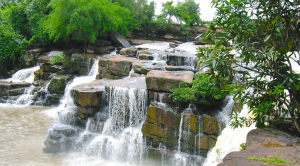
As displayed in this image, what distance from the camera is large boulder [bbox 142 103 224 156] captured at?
713 centimetres

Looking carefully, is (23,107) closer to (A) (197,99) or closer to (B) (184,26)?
(A) (197,99)

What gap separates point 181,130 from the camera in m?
7.46

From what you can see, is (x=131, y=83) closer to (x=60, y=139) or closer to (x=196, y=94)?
(x=196, y=94)

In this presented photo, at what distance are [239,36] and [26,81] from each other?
1454cm

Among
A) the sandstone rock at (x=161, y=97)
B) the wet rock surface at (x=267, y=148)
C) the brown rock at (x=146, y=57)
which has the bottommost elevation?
the wet rock surface at (x=267, y=148)

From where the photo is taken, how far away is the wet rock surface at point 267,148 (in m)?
3.46

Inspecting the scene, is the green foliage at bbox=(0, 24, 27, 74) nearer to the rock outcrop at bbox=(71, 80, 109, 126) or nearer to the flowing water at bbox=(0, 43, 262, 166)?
the flowing water at bbox=(0, 43, 262, 166)

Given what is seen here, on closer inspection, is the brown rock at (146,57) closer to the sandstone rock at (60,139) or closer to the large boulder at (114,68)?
the large boulder at (114,68)

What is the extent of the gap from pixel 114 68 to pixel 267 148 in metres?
9.26

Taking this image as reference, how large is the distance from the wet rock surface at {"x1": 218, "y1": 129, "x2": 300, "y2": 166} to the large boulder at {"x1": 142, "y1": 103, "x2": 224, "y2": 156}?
269 cm

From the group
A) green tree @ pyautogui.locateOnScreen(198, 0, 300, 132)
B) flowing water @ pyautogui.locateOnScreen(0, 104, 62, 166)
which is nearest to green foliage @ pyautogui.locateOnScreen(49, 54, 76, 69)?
flowing water @ pyautogui.locateOnScreen(0, 104, 62, 166)

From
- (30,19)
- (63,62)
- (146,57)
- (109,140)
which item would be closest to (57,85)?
(63,62)

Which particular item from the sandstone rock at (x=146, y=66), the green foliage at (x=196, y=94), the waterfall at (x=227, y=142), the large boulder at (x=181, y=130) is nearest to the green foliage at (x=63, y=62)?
the sandstone rock at (x=146, y=66)

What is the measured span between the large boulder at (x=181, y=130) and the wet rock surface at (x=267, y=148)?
269cm
